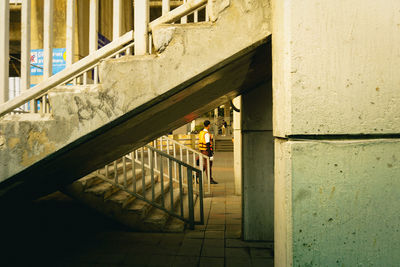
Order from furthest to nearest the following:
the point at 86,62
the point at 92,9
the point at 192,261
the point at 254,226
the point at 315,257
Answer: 1. the point at 254,226
2. the point at 192,261
3. the point at 92,9
4. the point at 86,62
5. the point at 315,257

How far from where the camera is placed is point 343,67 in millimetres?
1696

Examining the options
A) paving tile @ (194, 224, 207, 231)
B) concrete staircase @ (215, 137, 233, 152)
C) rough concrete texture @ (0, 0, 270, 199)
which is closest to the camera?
rough concrete texture @ (0, 0, 270, 199)

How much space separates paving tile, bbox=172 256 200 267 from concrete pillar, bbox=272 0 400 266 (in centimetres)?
224

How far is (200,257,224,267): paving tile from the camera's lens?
11.9 feet

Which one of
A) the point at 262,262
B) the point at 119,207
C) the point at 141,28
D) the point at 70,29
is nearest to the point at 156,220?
the point at 119,207

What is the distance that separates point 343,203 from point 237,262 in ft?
7.84

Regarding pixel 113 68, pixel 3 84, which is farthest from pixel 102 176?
pixel 113 68

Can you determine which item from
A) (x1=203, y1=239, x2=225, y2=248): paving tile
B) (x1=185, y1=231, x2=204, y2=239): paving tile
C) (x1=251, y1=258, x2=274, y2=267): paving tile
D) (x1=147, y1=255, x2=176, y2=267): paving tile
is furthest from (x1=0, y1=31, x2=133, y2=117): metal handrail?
(x1=185, y1=231, x2=204, y2=239): paving tile

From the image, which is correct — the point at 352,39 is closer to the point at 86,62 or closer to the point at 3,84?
the point at 86,62

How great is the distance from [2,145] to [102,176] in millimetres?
3318

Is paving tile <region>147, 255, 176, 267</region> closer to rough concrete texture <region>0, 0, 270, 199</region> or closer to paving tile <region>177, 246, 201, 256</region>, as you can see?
paving tile <region>177, 246, 201, 256</region>

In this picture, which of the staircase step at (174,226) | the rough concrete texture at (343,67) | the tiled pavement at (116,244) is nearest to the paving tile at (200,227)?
the tiled pavement at (116,244)

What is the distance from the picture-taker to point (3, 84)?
2.28 meters

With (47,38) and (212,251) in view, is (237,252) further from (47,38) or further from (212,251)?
(47,38)
